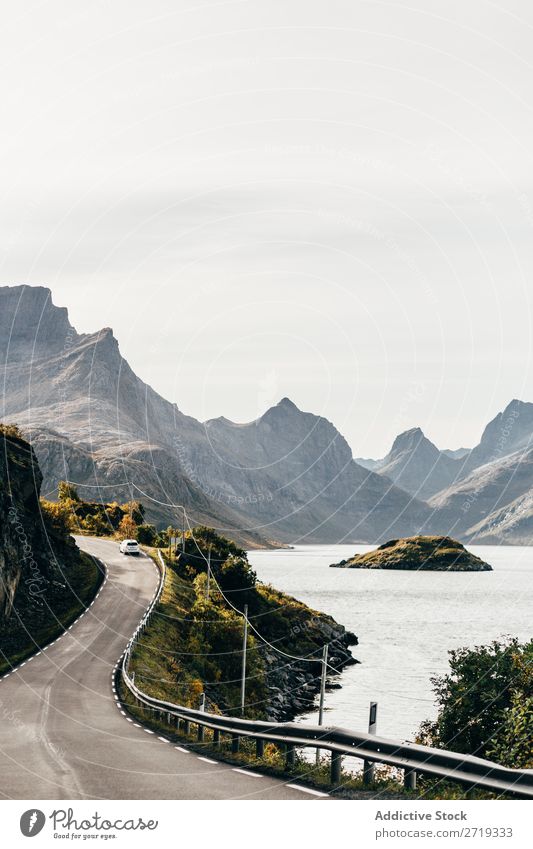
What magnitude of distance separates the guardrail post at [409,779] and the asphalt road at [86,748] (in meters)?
1.74

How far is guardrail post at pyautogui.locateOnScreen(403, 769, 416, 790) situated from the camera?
16578 millimetres

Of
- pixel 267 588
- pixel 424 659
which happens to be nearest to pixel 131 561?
pixel 267 588

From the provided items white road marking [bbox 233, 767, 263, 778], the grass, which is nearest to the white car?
the grass

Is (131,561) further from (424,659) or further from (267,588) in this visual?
(424,659)

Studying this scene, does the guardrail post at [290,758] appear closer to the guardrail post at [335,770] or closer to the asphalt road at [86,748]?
the asphalt road at [86,748]

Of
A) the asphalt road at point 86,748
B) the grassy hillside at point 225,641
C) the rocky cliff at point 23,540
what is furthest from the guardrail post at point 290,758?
the rocky cliff at point 23,540

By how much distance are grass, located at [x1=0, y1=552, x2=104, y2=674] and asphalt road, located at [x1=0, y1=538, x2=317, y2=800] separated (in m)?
2.47

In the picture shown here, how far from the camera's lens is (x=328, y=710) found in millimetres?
97625

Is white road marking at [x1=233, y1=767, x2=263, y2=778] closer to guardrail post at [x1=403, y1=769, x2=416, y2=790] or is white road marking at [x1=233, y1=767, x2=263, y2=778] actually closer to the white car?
guardrail post at [x1=403, y1=769, x2=416, y2=790]

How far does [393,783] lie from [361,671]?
11446 cm

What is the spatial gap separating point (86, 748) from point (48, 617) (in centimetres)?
5621

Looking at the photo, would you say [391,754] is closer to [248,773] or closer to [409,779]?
[409,779]

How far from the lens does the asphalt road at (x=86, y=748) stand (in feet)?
59.3
